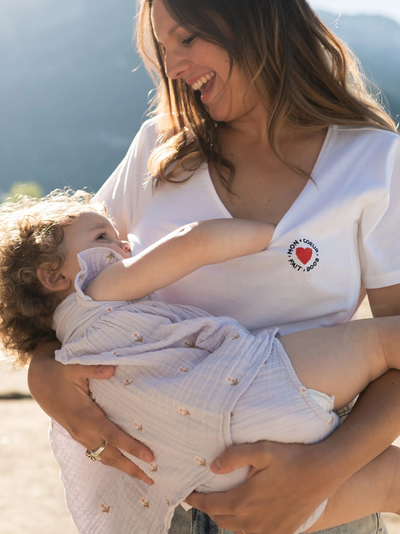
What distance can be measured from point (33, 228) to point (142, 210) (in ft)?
1.30

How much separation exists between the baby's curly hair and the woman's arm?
0.77m

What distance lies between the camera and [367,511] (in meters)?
1.27

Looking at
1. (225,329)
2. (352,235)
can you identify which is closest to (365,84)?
(352,235)

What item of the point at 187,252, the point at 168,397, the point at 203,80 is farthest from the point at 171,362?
the point at 203,80

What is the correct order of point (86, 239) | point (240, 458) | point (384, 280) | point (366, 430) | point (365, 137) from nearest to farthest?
point (240, 458)
point (366, 430)
point (384, 280)
point (365, 137)
point (86, 239)

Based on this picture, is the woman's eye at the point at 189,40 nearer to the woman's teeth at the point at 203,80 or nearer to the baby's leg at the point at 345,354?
the woman's teeth at the point at 203,80

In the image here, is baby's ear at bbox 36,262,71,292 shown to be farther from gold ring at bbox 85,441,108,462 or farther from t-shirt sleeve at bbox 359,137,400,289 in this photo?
t-shirt sleeve at bbox 359,137,400,289

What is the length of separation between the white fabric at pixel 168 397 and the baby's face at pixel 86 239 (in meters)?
0.07

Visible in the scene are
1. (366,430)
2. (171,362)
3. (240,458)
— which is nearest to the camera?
(240,458)

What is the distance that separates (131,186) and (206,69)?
1.66 feet

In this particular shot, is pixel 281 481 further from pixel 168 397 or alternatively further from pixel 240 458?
pixel 168 397

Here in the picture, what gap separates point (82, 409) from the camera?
143 cm

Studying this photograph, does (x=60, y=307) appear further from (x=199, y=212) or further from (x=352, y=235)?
(x=352, y=235)

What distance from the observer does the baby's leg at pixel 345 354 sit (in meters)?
1.24
